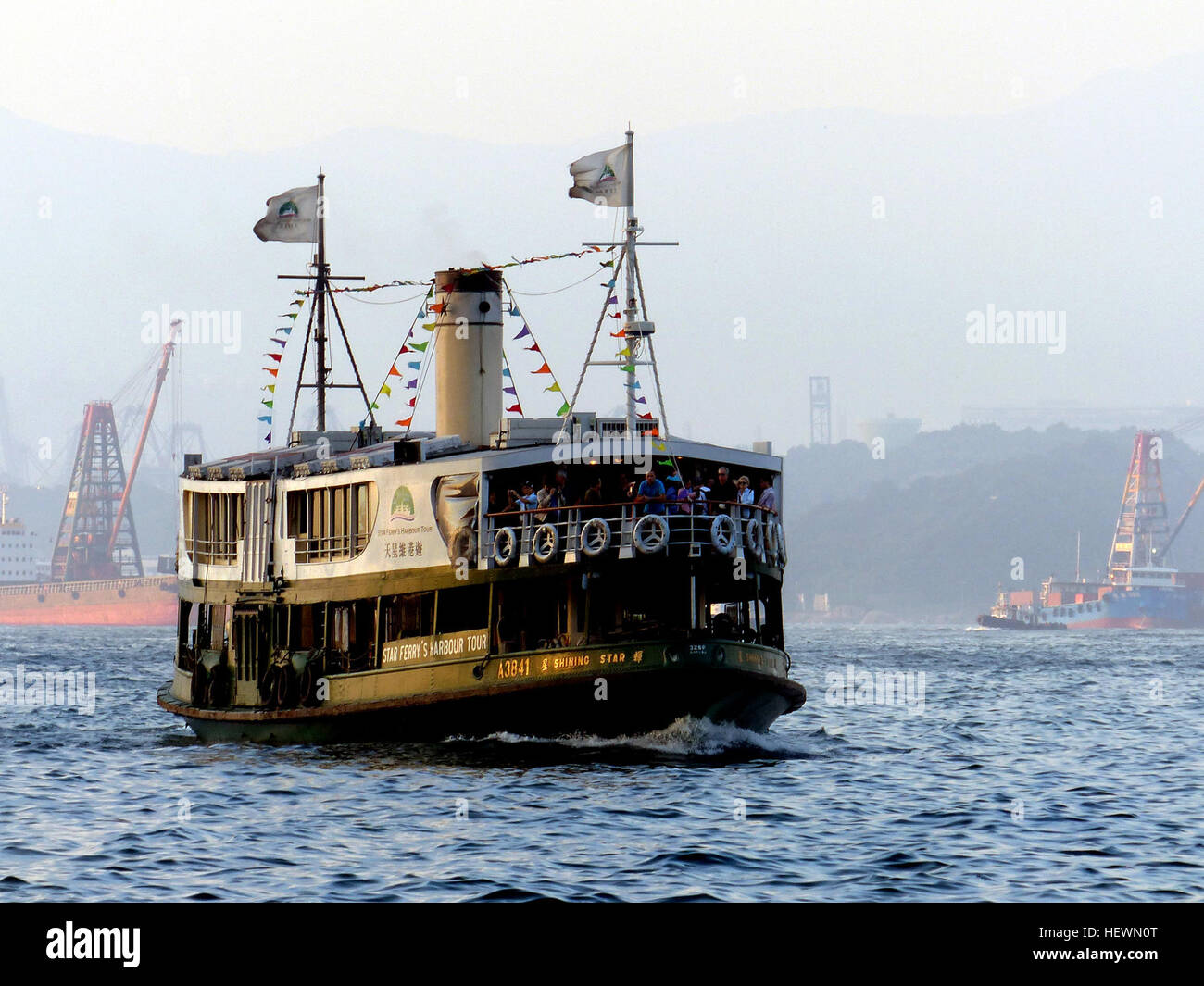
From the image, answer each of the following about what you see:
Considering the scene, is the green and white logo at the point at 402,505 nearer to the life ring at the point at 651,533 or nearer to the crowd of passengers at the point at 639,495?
the crowd of passengers at the point at 639,495

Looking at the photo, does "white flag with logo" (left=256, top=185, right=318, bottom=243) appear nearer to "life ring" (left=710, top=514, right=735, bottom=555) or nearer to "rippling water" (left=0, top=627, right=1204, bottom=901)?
"rippling water" (left=0, top=627, right=1204, bottom=901)

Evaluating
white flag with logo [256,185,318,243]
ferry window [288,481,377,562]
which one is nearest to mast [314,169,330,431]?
white flag with logo [256,185,318,243]

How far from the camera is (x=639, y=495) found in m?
28.0

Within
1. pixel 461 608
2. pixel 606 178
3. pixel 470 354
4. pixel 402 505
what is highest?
pixel 606 178

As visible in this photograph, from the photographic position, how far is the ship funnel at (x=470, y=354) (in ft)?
123

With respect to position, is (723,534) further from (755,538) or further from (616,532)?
(616,532)

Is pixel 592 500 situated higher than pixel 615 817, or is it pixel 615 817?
pixel 592 500

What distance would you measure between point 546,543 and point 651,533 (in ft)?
5.99

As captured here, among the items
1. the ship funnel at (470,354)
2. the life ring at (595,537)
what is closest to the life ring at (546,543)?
the life ring at (595,537)

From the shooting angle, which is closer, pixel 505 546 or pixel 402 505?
pixel 505 546

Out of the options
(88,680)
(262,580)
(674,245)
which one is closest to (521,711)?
(262,580)

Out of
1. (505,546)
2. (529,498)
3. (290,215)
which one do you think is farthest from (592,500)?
(290,215)

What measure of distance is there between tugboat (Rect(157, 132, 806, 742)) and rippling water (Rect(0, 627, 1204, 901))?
0.86 metres
